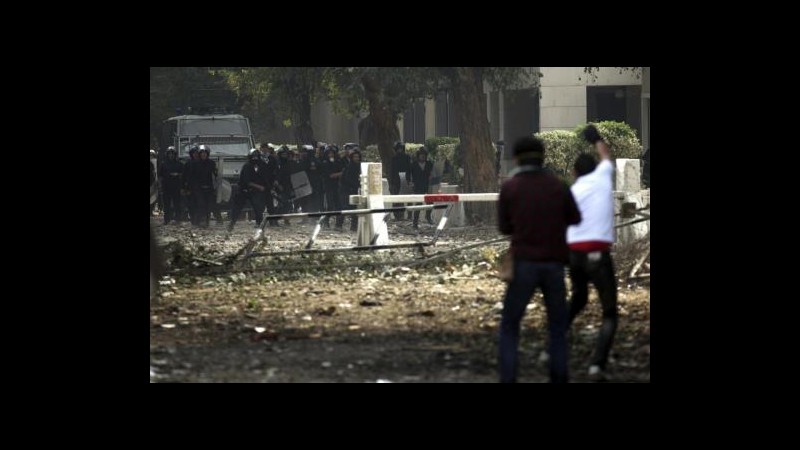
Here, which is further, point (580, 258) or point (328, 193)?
point (328, 193)

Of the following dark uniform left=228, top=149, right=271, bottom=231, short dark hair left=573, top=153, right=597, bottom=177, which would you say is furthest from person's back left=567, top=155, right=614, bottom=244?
dark uniform left=228, top=149, right=271, bottom=231

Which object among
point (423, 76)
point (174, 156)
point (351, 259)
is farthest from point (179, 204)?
point (351, 259)

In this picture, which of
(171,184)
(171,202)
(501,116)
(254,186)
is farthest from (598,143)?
(501,116)

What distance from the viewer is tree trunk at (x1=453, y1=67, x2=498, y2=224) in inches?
1185

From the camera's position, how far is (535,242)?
9.32 m

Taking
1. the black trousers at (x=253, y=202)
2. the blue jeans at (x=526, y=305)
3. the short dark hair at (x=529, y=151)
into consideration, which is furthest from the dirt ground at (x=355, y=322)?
the black trousers at (x=253, y=202)

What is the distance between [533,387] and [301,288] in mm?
8071

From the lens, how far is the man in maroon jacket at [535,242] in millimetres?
9328

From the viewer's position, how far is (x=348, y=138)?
6719 cm

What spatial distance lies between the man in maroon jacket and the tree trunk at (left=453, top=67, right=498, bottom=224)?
20.4 meters

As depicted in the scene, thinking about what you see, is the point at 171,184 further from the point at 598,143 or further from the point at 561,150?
the point at 598,143

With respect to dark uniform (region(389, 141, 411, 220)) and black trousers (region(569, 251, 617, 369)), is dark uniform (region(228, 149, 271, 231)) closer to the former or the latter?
dark uniform (region(389, 141, 411, 220))
